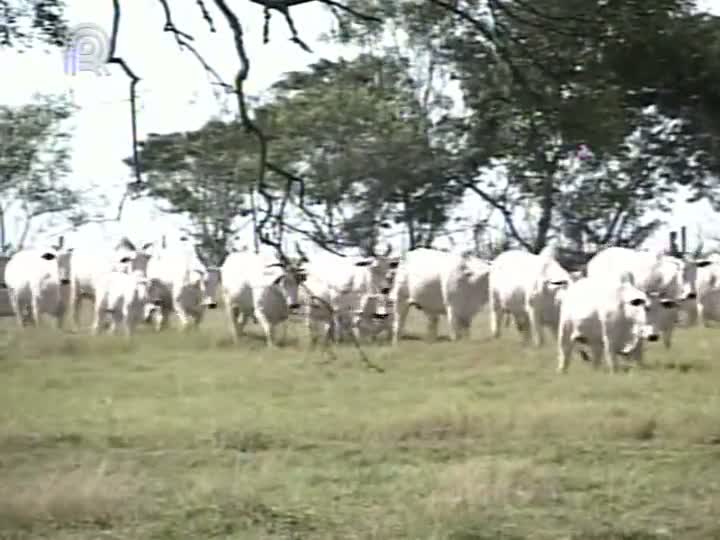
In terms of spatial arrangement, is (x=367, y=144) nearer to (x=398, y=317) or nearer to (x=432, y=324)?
(x=398, y=317)

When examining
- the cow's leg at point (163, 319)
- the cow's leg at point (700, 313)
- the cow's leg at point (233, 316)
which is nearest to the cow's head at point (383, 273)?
the cow's leg at point (233, 316)

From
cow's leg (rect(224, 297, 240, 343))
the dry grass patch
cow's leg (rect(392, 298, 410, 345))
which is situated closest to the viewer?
the dry grass patch

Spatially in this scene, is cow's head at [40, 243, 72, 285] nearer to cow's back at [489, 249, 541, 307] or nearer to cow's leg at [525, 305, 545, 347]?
cow's back at [489, 249, 541, 307]

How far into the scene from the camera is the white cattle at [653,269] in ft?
73.2

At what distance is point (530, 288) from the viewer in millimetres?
20703

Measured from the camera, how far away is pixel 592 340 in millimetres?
17562

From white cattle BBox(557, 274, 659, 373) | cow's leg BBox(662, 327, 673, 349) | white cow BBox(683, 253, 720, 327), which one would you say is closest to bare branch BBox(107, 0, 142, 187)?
white cattle BBox(557, 274, 659, 373)

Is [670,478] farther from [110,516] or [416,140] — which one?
[416,140]

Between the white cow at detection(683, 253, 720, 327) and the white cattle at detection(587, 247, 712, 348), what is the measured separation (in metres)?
0.13

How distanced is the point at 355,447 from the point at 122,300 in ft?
39.9

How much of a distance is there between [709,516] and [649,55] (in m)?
2.44

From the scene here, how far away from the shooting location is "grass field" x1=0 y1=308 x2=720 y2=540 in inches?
347

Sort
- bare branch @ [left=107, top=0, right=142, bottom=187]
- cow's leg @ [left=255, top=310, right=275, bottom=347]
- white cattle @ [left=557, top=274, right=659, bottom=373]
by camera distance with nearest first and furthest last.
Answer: bare branch @ [left=107, top=0, right=142, bottom=187]
white cattle @ [left=557, top=274, right=659, bottom=373]
cow's leg @ [left=255, top=310, right=275, bottom=347]

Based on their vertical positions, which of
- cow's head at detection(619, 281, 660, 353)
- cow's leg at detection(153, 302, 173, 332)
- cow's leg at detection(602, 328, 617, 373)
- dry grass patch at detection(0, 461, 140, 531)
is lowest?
dry grass patch at detection(0, 461, 140, 531)
